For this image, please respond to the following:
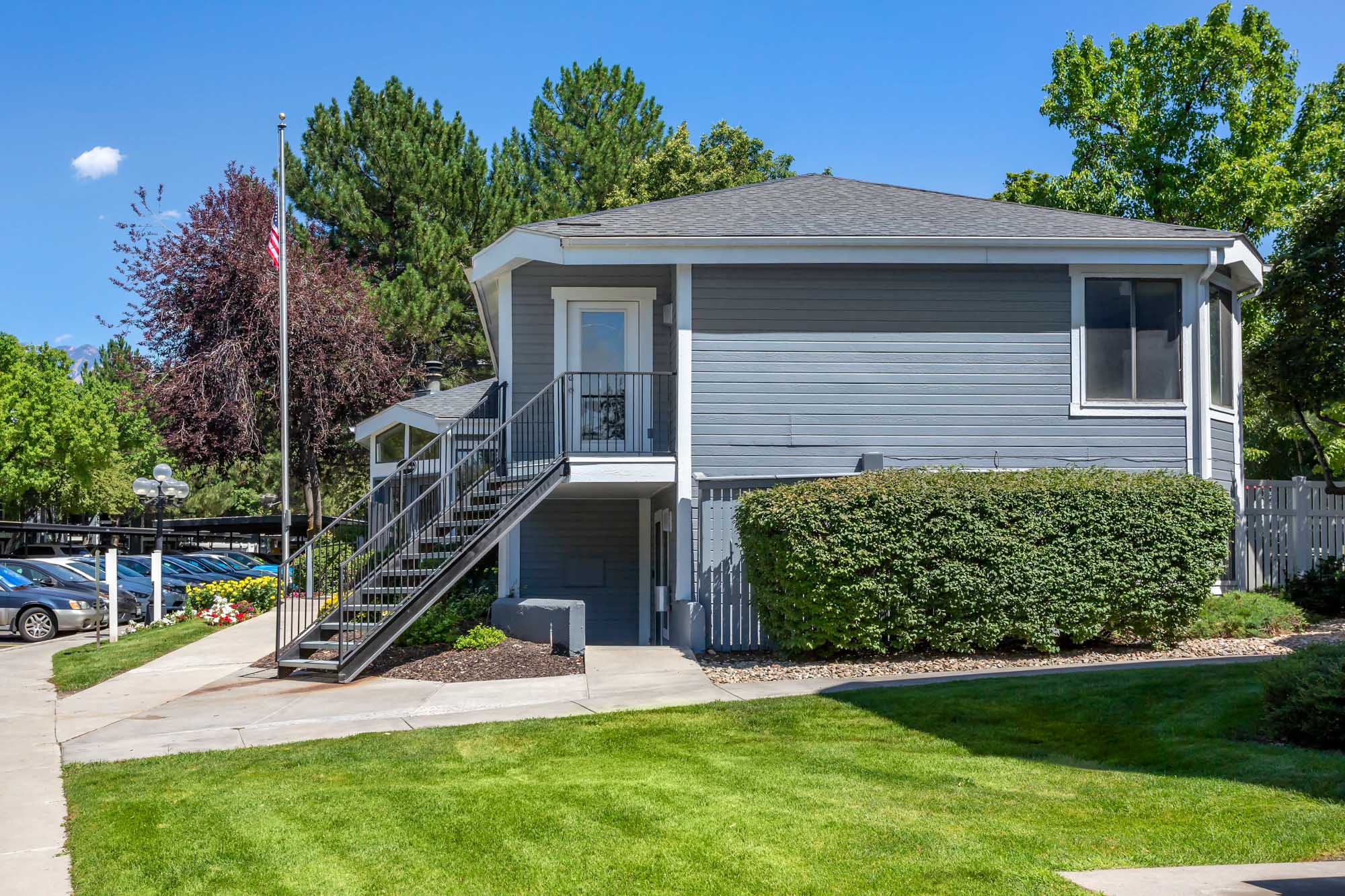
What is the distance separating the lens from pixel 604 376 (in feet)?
50.2

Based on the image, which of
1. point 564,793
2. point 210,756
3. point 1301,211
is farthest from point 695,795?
point 1301,211

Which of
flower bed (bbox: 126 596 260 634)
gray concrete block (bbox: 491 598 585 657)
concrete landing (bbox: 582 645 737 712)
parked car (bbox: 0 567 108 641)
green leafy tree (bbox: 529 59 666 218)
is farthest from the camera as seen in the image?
green leafy tree (bbox: 529 59 666 218)

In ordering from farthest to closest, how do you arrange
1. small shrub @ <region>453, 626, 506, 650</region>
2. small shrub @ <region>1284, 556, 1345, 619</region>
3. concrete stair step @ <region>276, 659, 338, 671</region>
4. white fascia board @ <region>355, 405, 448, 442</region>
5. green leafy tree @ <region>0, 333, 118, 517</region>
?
green leafy tree @ <region>0, 333, 118, 517</region> < white fascia board @ <region>355, 405, 448, 442</region> < small shrub @ <region>1284, 556, 1345, 619</region> < small shrub @ <region>453, 626, 506, 650</region> < concrete stair step @ <region>276, 659, 338, 671</region>

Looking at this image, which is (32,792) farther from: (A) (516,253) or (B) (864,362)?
(B) (864,362)

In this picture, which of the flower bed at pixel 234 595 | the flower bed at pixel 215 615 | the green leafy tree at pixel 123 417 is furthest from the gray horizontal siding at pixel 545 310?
the green leafy tree at pixel 123 417

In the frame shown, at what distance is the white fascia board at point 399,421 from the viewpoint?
20.4 metres

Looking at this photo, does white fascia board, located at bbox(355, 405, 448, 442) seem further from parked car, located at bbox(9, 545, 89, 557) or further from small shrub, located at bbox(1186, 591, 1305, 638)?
parked car, located at bbox(9, 545, 89, 557)

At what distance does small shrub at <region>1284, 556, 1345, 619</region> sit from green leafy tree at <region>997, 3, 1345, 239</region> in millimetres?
14268

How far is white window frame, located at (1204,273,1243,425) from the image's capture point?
48.7ft

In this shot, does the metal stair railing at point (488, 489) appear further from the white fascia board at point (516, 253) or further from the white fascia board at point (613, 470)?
the white fascia board at point (516, 253)

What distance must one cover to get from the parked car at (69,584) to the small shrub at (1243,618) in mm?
19022

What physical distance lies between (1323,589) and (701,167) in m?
23.5

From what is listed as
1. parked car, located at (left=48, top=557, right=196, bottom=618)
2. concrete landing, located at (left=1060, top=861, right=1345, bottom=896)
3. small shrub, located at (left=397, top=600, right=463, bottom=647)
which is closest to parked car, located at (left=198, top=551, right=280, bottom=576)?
parked car, located at (left=48, top=557, right=196, bottom=618)

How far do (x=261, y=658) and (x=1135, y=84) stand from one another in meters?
24.4
